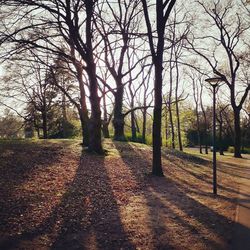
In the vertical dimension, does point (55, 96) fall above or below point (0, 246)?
above

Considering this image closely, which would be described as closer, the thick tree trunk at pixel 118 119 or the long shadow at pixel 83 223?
the long shadow at pixel 83 223

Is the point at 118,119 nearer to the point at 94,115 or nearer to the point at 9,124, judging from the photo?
the point at 94,115

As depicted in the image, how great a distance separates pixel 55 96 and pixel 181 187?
26423 millimetres

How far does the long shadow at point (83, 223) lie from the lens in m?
6.28

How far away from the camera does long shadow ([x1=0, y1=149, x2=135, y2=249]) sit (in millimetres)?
6277

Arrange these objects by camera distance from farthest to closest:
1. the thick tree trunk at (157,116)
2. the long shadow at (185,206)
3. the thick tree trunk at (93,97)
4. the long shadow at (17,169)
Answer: the thick tree trunk at (93,97) < the thick tree trunk at (157,116) < the long shadow at (17,169) < the long shadow at (185,206)

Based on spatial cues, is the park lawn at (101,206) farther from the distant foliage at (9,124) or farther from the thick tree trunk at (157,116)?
the distant foliage at (9,124)

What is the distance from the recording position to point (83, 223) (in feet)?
24.1

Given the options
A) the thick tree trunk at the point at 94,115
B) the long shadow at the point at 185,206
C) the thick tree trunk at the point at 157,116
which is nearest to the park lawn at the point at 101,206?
the long shadow at the point at 185,206

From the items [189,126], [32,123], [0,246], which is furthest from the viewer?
[189,126]

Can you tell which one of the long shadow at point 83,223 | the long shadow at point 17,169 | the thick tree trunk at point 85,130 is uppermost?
the thick tree trunk at point 85,130

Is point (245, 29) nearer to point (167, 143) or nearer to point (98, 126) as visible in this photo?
point (167, 143)

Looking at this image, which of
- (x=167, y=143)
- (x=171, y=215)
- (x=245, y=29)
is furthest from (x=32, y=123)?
(x=171, y=215)

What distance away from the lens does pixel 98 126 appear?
1648 cm
